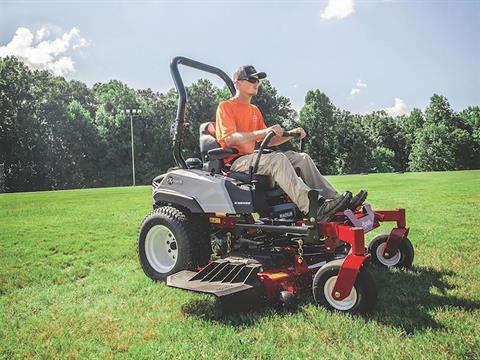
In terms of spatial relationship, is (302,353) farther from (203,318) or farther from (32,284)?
(32,284)

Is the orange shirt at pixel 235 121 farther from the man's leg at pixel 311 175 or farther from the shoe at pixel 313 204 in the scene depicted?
the shoe at pixel 313 204

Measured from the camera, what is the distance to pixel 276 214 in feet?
13.8

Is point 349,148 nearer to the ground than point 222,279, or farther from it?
farther from it

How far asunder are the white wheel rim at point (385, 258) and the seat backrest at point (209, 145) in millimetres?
1954

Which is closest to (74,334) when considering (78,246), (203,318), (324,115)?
(203,318)

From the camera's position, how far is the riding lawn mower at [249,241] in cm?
356

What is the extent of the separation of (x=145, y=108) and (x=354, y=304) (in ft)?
173

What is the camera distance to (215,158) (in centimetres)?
452

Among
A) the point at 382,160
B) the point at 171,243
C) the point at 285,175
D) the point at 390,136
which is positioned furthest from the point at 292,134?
the point at 390,136

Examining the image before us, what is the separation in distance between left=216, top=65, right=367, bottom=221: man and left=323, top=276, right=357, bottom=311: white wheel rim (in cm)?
55

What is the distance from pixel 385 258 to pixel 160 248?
2.44 m

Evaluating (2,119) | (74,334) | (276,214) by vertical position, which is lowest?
(74,334)

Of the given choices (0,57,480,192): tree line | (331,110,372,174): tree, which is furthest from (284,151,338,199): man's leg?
(331,110,372,174): tree

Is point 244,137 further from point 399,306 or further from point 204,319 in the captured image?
point 399,306
